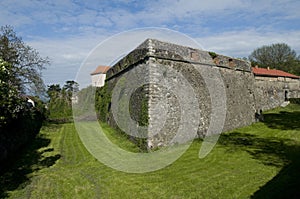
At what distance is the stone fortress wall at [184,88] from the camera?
8.52 meters

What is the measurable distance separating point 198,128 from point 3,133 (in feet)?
25.7

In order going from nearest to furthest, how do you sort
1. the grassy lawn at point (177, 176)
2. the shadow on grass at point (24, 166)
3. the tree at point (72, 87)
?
the grassy lawn at point (177, 176) < the shadow on grass at point (24, 166) < the tree at point (72, 87)

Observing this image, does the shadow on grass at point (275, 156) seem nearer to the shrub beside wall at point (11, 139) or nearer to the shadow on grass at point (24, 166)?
the shadow on grass at point (24, 166)

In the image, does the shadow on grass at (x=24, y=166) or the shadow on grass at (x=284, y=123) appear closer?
the shadow on grass at (x=24, y=166)

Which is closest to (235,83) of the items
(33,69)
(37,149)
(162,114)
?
(162,114)

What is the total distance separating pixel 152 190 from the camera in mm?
4934

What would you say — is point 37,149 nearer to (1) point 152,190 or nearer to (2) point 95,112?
(1) point 152,190

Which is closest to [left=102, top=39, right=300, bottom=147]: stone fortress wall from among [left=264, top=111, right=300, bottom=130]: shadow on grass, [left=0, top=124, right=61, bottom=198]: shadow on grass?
[left=264, top=111, right=300, bottom=130]: shadow on grass

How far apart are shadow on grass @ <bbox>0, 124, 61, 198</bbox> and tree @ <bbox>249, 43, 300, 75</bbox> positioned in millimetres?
40206

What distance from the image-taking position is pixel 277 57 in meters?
41.5

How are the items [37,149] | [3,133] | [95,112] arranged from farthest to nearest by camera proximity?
[95,112], [37,149], [3,133]

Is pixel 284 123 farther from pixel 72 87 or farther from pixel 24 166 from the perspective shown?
pixel 72 87

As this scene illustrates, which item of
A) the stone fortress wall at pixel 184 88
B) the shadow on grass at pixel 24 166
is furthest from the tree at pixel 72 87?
the shadow on grass at pixel 24 166

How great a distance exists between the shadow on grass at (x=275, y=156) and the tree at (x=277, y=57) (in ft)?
110
